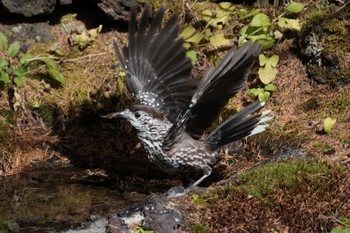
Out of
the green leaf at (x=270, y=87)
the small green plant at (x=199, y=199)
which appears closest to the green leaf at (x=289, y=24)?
the green leaf at (x=270, y=87)

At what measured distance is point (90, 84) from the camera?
739 cm

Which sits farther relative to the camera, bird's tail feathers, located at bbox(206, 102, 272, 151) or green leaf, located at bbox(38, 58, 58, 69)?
green leaf, located at bbox(38, 58, 58, 69)

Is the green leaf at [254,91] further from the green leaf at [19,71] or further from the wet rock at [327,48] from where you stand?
the green leaf at [19,71]

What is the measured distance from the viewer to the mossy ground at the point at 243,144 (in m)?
5.25

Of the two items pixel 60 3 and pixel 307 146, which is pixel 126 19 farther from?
pixel 307 146

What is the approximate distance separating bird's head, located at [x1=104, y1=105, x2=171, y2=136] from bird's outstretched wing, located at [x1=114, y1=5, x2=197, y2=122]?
1.34ft

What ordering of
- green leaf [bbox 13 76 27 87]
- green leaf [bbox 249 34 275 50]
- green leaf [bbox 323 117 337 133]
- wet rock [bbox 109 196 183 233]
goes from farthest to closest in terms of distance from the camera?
green leaf [bbox 249 34 275 50] → green leaf [bbox 13 76 27 87] → green leaf [bbox 323 117 337 133] → wet rock [bbox 109 196 183 233]

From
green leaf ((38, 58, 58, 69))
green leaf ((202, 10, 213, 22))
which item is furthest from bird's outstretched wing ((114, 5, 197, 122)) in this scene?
green leaf ((202, 10, 213, 22))

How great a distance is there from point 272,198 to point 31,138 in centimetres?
261

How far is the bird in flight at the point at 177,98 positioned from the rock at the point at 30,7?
1.54 meters

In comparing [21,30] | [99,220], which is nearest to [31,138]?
[21,30]

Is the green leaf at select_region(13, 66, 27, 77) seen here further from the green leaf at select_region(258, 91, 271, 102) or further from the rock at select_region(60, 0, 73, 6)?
the green leaf at select_region(258, 91, 271, 102)

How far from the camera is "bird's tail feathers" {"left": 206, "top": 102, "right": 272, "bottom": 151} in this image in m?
5.91

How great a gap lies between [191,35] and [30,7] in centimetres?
170
